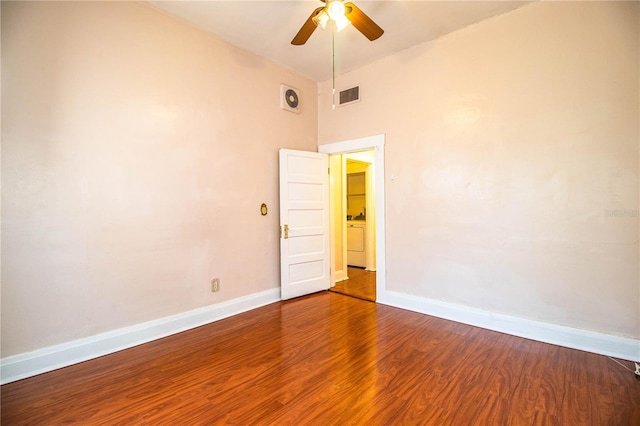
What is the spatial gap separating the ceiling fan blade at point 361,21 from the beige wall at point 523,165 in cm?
126

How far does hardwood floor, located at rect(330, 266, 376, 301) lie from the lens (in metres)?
4.18

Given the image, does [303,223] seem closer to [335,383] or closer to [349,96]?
[349,96]

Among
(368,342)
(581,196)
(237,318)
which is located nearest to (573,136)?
(581,196)

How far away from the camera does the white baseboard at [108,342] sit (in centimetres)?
216

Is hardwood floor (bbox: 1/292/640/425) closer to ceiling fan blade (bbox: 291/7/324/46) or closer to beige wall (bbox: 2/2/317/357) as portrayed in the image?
beige wall (bbox: 2/2/317/357)

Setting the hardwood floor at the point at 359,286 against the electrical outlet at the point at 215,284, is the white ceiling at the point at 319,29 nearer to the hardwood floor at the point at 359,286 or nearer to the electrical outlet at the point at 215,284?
the electrical outlet at the point at 215,284

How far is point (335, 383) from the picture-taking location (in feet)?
6.81

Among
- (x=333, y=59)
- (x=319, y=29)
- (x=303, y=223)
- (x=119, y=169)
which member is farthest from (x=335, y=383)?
(x=333, y=59)

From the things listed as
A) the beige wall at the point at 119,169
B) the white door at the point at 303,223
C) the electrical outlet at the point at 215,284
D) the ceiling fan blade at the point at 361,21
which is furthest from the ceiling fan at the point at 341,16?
the electrical outlet at the point at 215,284

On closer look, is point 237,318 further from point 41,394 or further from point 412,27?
point 412,27

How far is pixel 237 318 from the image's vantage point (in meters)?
3.34

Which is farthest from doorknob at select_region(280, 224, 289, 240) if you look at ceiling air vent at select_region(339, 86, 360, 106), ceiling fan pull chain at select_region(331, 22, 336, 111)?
ceiling air vent at select_region(339, 86, 360, 106)

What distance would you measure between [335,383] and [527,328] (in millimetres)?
2050

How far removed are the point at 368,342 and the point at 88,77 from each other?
3.43m
